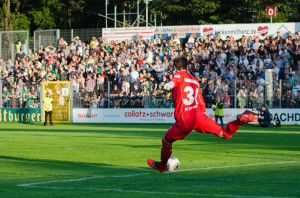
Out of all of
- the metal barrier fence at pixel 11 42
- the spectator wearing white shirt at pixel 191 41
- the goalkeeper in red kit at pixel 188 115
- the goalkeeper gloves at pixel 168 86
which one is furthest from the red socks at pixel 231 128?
the metal barrier fence at pixel 11 42

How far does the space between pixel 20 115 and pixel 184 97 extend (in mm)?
28689

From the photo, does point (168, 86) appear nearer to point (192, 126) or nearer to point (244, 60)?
point (192, 126)

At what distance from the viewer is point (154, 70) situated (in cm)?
3503

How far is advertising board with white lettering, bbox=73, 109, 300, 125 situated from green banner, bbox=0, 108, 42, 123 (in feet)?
9.34

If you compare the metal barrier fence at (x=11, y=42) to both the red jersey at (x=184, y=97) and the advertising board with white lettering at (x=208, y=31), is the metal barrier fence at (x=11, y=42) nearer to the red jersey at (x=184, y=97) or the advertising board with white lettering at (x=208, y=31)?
the advertising board with white lettering at (x=208, y=31)

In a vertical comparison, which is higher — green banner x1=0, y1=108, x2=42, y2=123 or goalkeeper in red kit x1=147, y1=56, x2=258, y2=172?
goalkeeper in red kit x1=147, y1=56, x2=258, y2=172

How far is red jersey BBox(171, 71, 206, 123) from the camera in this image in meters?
10.3

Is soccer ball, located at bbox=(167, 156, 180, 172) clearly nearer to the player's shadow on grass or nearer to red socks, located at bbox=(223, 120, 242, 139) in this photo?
the player's shadow on grass

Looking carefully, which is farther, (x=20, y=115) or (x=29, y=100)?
(x=20, y=115)

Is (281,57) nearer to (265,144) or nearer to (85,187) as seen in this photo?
(265,144)

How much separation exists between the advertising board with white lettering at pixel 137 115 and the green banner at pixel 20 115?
9.34 feet

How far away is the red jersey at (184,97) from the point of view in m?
10.3

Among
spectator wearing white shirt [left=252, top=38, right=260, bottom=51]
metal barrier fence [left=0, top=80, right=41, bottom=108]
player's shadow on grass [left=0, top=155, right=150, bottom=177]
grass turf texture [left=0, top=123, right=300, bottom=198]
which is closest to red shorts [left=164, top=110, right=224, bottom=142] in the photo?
grass turf texture [left=0, top=123, right=300, bottom=198]

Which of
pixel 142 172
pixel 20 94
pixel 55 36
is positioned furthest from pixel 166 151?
pixel 55 36
